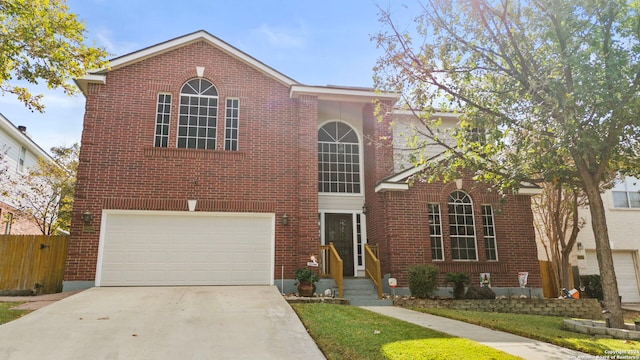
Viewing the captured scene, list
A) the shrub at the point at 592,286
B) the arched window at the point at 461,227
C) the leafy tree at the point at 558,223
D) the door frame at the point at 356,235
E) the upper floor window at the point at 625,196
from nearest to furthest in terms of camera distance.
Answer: the arched window at the point at 461,227
the door frame at the point at 356,235
the leafy tree at the point at 558,223
the shrub at the point at 592,286
the upper floor window at the point at 625,196

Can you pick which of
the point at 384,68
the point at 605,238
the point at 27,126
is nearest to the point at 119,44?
the point at 384,68

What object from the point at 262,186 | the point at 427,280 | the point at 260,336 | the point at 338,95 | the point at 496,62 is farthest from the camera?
the point at 338,95

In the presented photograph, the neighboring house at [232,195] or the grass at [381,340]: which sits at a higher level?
the neighboring house at [232,195]

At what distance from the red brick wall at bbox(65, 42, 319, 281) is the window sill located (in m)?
0.03

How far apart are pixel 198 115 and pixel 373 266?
7.02 m

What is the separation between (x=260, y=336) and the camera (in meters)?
6.70

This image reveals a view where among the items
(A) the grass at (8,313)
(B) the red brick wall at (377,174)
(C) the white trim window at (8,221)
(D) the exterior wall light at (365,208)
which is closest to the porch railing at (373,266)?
(B) the red brick wall at (377,174)

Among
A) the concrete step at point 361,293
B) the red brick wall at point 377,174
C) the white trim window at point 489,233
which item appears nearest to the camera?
the concrete step at point 361,293

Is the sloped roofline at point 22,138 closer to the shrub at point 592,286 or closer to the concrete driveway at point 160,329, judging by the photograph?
the concrete driveway at point 160,329

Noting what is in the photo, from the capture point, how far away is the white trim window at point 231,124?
13203 millimetres

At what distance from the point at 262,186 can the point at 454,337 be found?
25.0 feet

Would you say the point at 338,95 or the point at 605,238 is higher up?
the point at 338,95

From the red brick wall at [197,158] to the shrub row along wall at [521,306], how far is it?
3484 mm

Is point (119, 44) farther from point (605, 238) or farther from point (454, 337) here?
point (605, 238)
